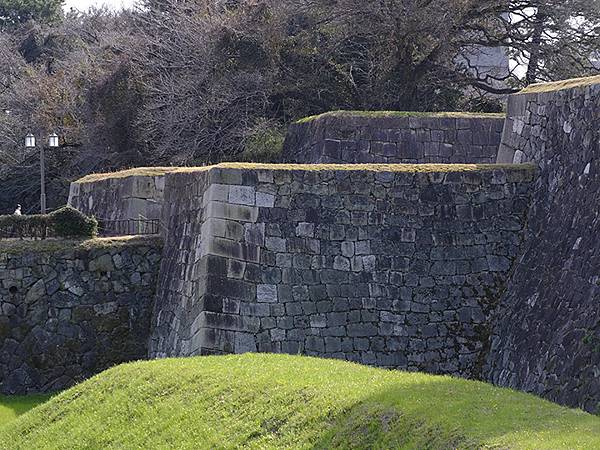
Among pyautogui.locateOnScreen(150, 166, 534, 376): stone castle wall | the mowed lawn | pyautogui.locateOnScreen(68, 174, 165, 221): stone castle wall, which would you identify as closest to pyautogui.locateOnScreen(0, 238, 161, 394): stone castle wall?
the mowed lawn

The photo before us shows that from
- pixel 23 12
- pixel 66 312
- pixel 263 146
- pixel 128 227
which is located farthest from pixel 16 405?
pixel 23 12

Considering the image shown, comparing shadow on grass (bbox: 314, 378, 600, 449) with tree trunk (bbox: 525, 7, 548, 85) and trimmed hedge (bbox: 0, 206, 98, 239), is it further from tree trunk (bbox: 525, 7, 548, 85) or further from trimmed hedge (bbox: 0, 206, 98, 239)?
tree trunk (bbox: 525, 7, 548, 85)

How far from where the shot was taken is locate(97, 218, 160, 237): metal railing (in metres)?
20.2

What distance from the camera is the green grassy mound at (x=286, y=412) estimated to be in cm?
868

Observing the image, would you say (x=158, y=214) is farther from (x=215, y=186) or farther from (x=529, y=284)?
(x=529, y=284)

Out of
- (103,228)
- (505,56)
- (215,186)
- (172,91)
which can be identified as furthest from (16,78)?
(215,186)

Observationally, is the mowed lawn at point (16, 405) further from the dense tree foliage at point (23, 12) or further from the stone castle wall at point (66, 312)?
the dense tree foliage at point (23, 12)

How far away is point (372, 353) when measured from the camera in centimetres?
1641

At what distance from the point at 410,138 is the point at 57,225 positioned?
5.90 meters

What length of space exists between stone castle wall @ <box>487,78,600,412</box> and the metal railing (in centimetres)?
570

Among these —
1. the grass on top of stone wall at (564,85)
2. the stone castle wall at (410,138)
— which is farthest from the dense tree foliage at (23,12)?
the grass on top of stone wall at (564,85)

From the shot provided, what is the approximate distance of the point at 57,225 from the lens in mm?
19656

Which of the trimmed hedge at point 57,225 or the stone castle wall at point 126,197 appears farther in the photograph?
the stone castle wall at point 126,197

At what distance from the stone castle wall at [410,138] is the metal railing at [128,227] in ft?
10.2
